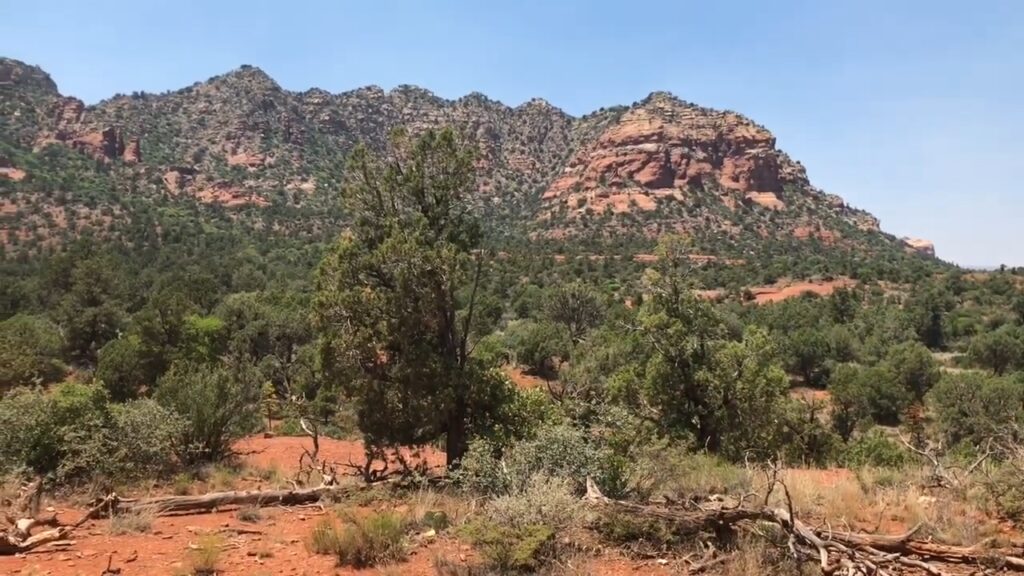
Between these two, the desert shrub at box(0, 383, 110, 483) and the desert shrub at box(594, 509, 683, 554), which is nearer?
the desert shrub at box(594, 509, 683, 554)

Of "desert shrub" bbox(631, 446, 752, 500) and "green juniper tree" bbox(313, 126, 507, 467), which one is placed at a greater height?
"green juniper tree" bbox(313, 126, 507, 467)

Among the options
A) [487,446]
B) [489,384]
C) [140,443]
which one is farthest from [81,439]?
[487,446]

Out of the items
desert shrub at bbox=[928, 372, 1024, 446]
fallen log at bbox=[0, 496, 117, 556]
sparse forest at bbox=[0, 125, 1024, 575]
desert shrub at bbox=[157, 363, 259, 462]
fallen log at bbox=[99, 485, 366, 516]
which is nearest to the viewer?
sparse forest at bbox=[0, 125, 1024, 575]

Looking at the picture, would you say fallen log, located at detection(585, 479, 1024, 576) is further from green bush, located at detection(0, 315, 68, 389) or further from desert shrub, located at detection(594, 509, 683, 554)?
green bush, located at detection(0, 315, 68, 389)

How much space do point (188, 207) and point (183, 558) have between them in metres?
101

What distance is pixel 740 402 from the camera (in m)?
12.3

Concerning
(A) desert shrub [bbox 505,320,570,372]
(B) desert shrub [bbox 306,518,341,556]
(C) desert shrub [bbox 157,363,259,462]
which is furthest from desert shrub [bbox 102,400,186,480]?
(A) desert shrub [bbox 505,320,570,372]

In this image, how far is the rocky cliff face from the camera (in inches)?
4158

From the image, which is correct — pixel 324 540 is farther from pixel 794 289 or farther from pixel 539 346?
pixel 794 289

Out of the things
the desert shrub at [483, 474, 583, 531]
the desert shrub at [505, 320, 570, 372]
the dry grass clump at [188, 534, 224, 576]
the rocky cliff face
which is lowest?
the desert shrub at [505, 320, 570, 372]

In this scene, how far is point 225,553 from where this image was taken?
6699 mm

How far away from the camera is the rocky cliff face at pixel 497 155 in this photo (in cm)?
10562

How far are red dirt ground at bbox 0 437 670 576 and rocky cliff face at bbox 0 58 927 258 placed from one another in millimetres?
87219

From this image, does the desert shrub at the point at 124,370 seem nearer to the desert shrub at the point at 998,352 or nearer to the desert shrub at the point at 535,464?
the desert shrub at the point at 535,464
